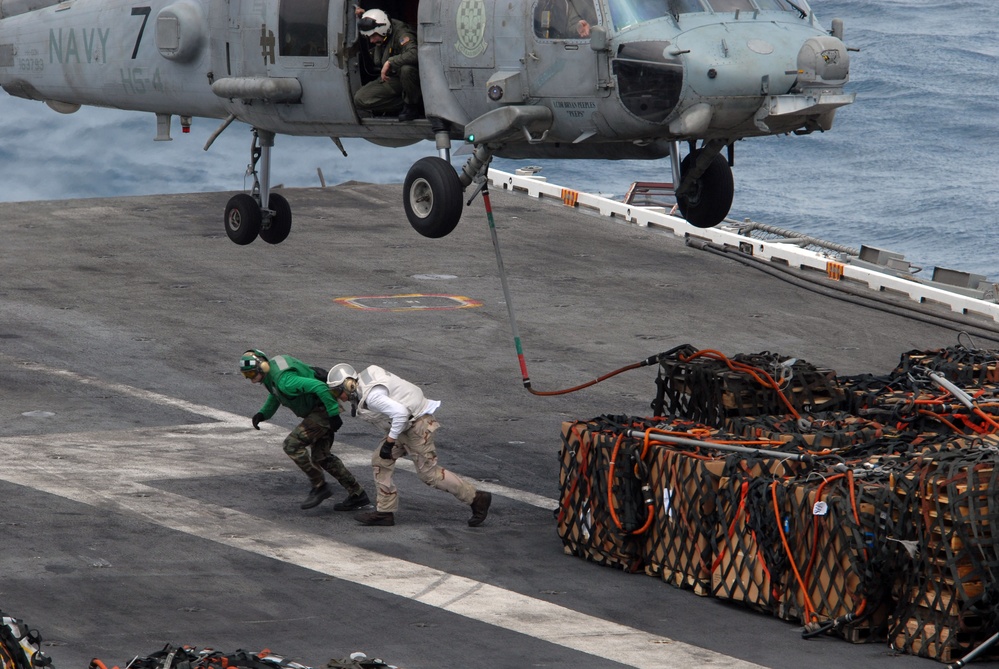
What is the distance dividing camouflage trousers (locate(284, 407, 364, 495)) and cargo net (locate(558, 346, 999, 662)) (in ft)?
9.66

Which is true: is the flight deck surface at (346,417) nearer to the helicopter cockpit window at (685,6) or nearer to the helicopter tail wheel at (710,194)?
the helicopter tail wheel at (710,194)

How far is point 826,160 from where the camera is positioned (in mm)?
86688

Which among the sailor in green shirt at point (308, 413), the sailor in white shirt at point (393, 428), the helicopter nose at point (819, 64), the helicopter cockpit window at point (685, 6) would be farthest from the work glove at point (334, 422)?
the helicopter nose at point (819, 64)

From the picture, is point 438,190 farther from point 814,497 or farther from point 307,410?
point 814,497

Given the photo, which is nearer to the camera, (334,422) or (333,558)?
(333,558)

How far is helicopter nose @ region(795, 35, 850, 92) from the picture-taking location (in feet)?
55.6

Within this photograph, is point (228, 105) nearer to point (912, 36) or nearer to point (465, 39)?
point (465, 39)

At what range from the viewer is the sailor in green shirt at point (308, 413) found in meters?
18.6

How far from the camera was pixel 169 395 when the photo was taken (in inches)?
991

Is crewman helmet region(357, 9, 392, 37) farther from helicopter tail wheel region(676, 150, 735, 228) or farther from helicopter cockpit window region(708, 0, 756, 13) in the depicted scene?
helicopter cockpit window region(708, 0, 756, 13)

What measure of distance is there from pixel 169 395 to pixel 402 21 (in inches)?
324

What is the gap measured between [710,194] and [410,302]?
1271 centimetres

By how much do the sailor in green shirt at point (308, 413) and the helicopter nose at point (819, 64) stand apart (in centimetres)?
A: 694

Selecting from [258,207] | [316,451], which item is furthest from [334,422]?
[258,207]
